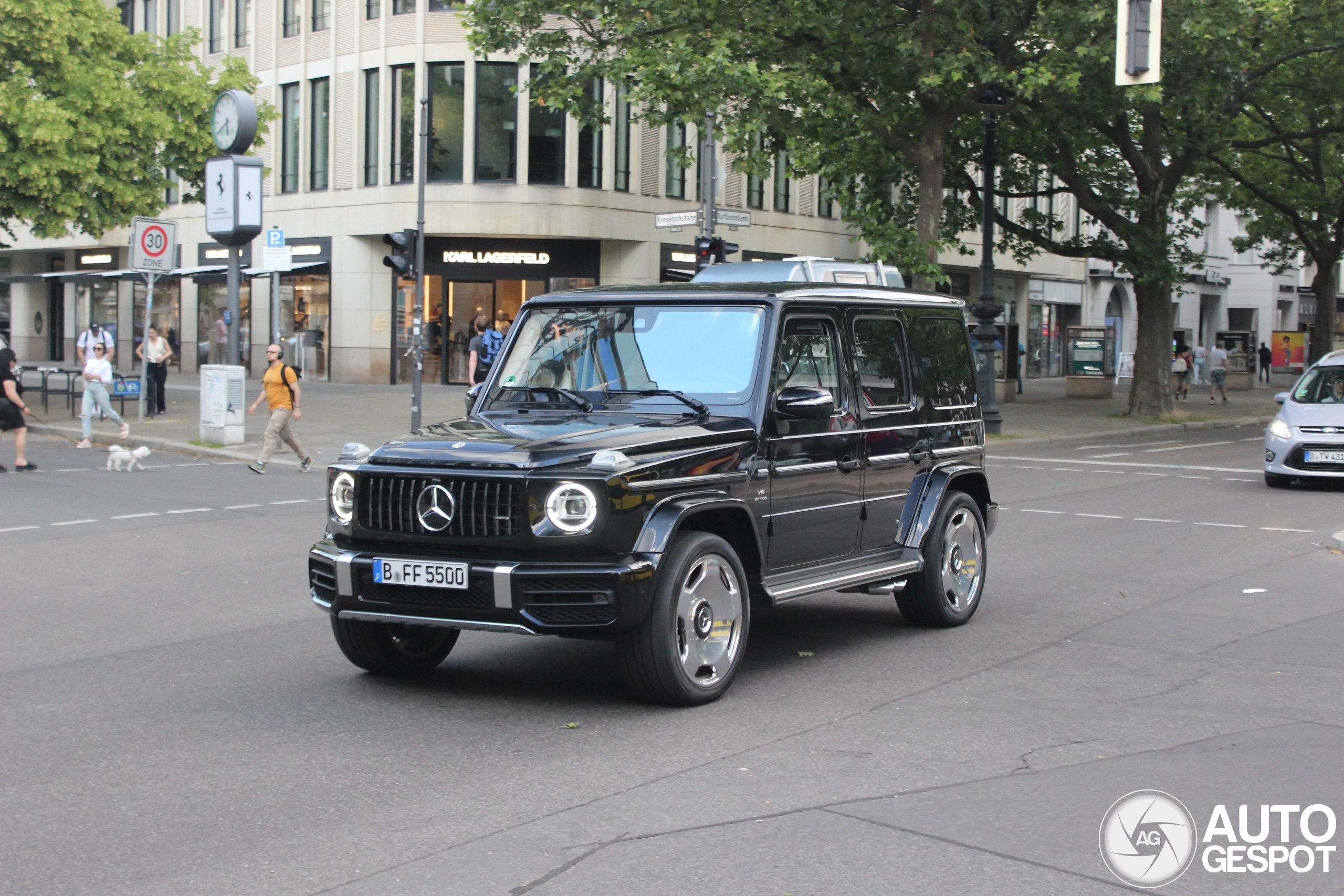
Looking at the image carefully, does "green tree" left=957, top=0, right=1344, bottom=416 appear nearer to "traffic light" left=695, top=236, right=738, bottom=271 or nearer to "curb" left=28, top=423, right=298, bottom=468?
"traffic light" left=695, top=236, right=738, bottom=271

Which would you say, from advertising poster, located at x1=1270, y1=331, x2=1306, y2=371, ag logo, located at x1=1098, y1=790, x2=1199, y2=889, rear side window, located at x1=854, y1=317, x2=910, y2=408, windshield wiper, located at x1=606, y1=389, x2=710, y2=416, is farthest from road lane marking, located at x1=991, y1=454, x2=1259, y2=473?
advertising poster, located at x1=1270, y1=331, x2=1306, y2=371

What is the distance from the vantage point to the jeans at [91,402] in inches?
840

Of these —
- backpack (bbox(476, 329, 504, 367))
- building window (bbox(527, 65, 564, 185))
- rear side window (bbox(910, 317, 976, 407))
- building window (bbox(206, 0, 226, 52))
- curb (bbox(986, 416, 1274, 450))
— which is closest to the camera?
rear side window (bbox(910, 317, 976, 407))

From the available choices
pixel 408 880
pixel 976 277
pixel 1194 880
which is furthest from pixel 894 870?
pixel 976 277

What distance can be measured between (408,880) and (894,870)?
1.43m

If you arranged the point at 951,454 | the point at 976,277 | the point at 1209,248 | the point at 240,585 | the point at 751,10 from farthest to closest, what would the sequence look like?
the point at 1209,248 < the point at 976,277 < the point at 751,10 < the point at 240,585 < the point at 951,454

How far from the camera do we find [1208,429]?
30.2 metres

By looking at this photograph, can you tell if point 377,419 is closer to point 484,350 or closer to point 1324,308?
point 484,350

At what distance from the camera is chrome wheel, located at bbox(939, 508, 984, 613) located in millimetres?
8281

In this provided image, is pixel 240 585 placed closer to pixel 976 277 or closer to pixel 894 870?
pixel 894 870

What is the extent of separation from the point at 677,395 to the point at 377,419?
19809 millimetres

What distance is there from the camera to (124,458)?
17.5 m

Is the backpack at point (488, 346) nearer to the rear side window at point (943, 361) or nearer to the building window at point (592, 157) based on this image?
the building window at point (592, 157)

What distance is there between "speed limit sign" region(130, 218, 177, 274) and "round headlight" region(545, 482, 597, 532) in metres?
18.8
